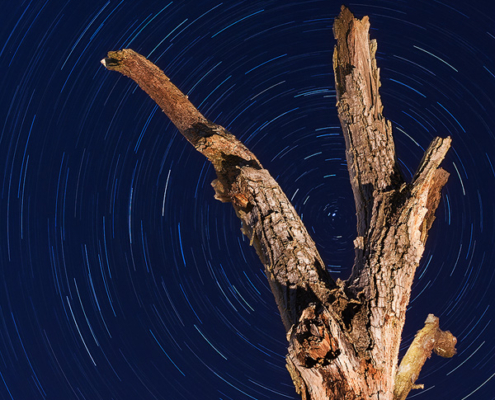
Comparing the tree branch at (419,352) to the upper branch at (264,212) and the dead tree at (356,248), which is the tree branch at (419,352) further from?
the upper branch at (264,212)

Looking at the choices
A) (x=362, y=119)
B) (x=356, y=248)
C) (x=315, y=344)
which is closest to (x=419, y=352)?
(x=356, y=248)

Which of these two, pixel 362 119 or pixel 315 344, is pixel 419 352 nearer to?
pixel 315 344

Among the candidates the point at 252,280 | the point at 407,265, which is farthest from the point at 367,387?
the point at 252,280

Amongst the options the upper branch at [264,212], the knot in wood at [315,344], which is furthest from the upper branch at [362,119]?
the knot in wood at [315,344]

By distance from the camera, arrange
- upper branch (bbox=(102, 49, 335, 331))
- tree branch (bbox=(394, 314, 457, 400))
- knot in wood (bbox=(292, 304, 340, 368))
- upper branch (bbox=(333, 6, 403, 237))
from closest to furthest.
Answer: knot in wood (bbox=(292, 304, 340, 368)) → upper branch (bbox=(102, 49, 335, 331)) → tree branch (bbox=(394, 314, 457, 400)) → upper branch (bbox=(333, 6, 403, 237))

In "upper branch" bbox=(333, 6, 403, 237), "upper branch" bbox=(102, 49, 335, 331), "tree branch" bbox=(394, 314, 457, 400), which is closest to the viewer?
"upper branch" bbox=(102, 49, 335, 331)

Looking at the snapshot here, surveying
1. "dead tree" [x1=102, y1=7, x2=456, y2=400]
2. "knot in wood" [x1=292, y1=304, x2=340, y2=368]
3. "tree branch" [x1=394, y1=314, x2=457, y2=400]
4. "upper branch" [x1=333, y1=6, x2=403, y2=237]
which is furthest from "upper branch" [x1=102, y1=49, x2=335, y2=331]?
"tree branch" [x1=394, y1=314, x2=457, y2=400]

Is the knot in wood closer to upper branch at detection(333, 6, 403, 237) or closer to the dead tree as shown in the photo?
the dead tree

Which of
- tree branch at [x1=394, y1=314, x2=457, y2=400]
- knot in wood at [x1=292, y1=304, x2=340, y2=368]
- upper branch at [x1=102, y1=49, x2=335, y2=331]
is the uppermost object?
upper branch at [x1=102, y1=49, x2=335, y2=331]
